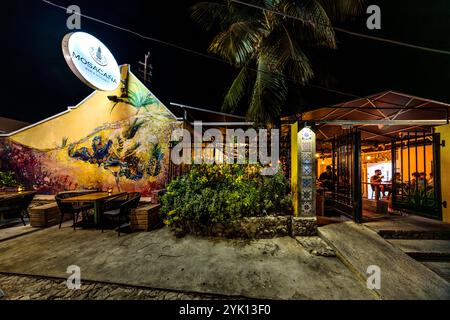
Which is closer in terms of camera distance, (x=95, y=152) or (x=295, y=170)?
(x=295, y=170)

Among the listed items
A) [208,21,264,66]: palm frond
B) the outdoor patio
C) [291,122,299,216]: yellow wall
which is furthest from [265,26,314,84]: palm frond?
the outdoor patio

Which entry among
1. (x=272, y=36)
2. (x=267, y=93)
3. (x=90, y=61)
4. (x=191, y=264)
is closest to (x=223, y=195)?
(x=191, y=264)

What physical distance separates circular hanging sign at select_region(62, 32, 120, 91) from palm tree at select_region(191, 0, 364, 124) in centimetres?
353

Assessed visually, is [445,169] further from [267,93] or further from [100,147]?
[100,147]

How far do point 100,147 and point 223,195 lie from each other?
20.3ft

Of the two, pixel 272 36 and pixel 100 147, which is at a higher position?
pixel 272 36

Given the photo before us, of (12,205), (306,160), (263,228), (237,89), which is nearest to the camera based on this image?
(263,228)

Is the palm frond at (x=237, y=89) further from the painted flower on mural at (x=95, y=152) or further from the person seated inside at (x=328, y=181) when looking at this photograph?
the painted flower on mural at (x=95, y=152)

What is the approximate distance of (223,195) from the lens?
211 inches

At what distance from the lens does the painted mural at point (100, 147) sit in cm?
747

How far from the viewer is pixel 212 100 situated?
575 inches

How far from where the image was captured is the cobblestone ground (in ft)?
9.66

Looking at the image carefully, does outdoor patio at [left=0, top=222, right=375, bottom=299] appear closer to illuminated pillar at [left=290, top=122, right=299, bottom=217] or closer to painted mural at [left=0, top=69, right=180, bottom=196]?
illuminated pillar at [left=290, top=122, right=299, bottom=217]

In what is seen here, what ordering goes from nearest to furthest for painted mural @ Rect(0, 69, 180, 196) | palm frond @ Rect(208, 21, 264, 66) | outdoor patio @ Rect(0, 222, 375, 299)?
outdoor patio @ Rect(0, 222, 375, 299) → palm frond @ Rect(208, 21, 264, 66) → painted mural @ Rect(0, 69, 180, 196)
